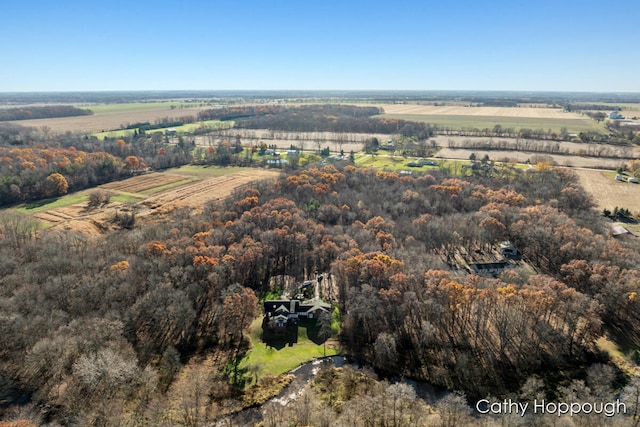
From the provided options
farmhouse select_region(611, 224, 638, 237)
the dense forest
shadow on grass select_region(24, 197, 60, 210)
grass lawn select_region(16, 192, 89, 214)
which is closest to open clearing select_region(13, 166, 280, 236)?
grass lawn select_region(16, 192, 89, 214)

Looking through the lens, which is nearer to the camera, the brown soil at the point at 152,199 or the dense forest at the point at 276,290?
the dense forest at the point at 276,290

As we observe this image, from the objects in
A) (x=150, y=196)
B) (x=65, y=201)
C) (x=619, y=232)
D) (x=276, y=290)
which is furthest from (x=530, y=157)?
(x=65, y=201)

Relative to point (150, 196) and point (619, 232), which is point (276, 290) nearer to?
point (150, 196)

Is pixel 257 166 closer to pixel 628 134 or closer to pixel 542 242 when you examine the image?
pixel 542 242

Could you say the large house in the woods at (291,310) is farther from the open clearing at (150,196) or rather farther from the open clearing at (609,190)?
the open clearing at (609,190)

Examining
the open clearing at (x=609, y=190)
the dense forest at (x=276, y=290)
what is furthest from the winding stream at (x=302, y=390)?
the open clearing at (x=609, y=190)

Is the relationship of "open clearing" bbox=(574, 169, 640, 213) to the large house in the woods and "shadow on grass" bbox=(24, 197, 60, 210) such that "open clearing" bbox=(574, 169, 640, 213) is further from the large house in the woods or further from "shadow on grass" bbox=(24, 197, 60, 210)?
"shadow on grass" bbox=(24, 197, 60, 210)
